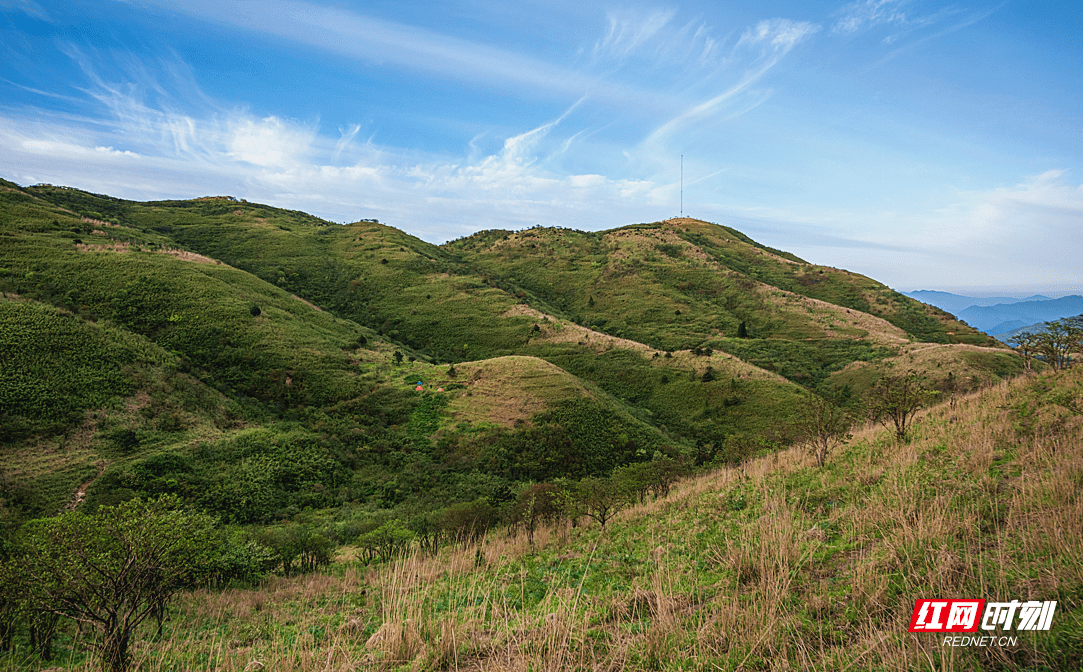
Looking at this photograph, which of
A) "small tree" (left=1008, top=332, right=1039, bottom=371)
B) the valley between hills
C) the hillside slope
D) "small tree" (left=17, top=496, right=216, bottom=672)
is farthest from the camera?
"small tree" (left=1008, top=332, right=1039, bottom=371)

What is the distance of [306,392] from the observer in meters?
40.8

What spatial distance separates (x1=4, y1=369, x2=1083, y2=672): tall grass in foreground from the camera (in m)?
3.54

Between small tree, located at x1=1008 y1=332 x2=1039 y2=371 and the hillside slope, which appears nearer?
the hillside slope

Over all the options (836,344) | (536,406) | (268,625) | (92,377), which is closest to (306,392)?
(92,377)

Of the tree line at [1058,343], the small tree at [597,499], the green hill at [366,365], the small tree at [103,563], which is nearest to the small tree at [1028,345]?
the tree line at [1058,343]

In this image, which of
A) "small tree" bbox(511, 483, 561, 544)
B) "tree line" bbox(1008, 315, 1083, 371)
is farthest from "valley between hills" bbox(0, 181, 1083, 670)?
"tree line" bbox(1008, 315, 1083, 371)

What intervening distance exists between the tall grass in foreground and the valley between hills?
4cm

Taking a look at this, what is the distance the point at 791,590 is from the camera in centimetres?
473

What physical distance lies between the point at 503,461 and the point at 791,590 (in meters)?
32.0

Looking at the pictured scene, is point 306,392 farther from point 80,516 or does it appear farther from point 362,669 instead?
point 362,669

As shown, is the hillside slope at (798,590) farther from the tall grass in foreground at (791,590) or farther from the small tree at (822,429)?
the small tree at (822,429)

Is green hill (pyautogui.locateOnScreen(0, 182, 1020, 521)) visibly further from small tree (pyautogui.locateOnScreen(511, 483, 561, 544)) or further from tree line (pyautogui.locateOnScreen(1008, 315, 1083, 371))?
tree line (pyautogui.locateOnScreen(1008, 315, 1083, 371))

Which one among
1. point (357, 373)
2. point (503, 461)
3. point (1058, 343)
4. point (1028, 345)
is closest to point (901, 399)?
point (1058, 343)

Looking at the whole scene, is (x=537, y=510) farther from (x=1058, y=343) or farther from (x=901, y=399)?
(x=1058, y=343)
